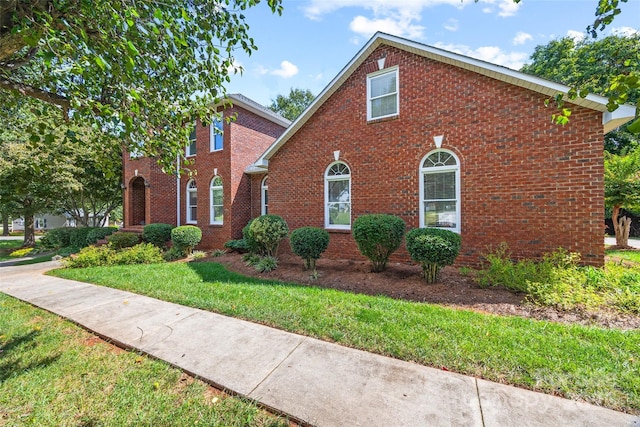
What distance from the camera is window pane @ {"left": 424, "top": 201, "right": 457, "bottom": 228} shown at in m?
7.50

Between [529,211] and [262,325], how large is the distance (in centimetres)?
663

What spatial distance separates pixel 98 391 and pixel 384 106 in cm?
883

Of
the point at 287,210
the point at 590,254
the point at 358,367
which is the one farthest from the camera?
the point at 287,210

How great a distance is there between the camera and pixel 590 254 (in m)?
5.94

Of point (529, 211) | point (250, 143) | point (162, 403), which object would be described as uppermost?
point (250, 143)

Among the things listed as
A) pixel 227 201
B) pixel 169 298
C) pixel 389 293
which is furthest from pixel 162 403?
pixel 227 201


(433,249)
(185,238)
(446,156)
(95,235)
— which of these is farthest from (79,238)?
(446,156)

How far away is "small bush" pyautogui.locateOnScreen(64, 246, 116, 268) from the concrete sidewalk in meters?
5.70

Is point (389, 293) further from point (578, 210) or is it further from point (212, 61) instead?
point (212, 61)

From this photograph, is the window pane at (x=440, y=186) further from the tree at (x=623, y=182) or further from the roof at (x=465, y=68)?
the tree at (x=623, y=182)

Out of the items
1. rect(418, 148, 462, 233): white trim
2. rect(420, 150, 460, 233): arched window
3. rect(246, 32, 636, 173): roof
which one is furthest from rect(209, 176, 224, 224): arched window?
rect(420, 150, 460, 233): arched window

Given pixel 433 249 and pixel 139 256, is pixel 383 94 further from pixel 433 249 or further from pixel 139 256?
pixel 139 256

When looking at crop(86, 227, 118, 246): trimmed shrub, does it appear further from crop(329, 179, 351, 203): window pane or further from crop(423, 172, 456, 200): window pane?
crop(423, 172, 456, 200): window pane

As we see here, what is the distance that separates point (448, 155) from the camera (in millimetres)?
7535
